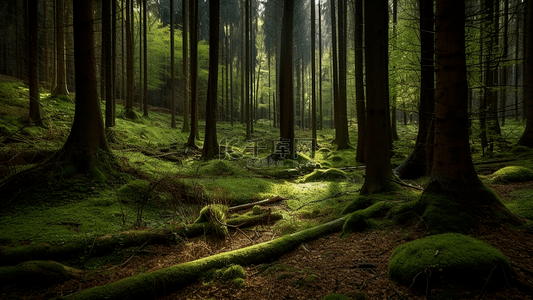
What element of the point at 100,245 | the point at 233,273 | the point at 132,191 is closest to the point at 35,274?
the point at 100,245

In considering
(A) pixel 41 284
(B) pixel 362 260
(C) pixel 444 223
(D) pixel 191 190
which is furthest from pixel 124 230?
(C) pixel 444 223

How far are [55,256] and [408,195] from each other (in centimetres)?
568

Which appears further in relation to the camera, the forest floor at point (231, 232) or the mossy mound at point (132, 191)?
the mossy mound at point (132, 191)

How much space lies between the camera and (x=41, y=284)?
2795 millimetres

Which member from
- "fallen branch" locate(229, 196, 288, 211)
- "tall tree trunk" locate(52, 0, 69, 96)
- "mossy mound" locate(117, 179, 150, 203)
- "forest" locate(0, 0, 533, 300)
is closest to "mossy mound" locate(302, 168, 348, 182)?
"forest" locate(0, 0, 533, 300)

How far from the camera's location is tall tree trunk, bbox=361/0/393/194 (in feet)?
17.2

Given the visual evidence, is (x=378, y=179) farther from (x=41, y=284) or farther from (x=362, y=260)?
(x=41, y=284)

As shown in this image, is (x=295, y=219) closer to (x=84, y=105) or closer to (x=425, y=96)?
(x=425, y=96)

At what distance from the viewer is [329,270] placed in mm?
2906

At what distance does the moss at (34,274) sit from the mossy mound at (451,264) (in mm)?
3732

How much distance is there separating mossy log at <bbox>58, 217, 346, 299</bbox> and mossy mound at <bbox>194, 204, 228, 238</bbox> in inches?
41.8

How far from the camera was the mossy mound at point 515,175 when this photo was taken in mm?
5766

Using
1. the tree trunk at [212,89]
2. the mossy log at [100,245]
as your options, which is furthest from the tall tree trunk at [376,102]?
the tree trunk at [212,89]

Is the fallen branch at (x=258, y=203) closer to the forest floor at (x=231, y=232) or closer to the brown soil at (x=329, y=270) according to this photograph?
the forest floor at (x=231, y=232)
